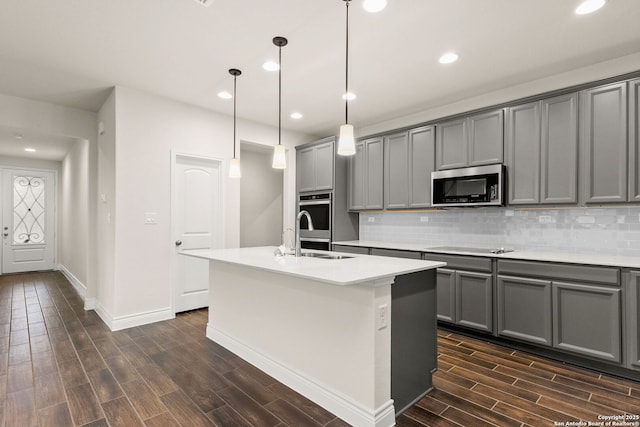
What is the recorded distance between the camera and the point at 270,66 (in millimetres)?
3129

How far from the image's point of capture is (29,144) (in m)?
5.69

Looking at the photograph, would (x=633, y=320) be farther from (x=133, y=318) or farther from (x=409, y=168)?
(x=133, y=318)

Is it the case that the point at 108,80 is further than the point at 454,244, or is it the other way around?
the point at 454,244

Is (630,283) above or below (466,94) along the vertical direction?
below

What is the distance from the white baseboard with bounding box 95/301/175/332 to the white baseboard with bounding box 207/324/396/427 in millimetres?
1417

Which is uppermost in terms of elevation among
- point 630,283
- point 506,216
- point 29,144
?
point 29,144

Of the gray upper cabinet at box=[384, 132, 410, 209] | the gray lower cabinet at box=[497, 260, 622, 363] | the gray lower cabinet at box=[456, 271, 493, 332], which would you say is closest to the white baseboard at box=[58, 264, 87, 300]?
the gray upper cabinet at box=[384, 132, 410, 209]

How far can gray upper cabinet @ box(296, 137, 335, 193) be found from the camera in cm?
484

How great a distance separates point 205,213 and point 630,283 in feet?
14.3

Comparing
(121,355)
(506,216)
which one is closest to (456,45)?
(506,216)

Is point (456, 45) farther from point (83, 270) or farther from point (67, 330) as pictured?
point (83, 270)

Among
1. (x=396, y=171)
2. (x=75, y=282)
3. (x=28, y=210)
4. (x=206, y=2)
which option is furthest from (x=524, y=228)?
(x=28, y=210)

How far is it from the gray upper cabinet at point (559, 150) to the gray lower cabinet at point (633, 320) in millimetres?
784

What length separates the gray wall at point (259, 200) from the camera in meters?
5.76
